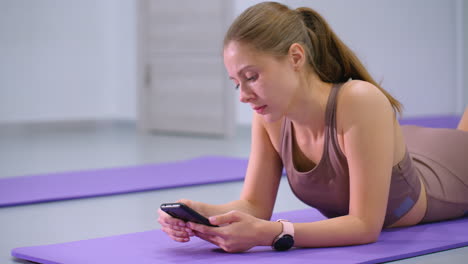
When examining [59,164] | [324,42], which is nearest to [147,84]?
[59,164]

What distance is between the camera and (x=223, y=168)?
13.0 ft

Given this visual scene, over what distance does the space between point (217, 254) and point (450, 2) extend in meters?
5.96

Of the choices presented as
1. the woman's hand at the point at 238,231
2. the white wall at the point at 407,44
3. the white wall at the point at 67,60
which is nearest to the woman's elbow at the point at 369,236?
the woman's hand at the point at 238,231

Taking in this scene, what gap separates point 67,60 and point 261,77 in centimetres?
557

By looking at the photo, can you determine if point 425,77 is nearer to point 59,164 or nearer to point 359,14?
point 359,14

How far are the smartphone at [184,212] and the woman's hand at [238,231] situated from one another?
0.04ft

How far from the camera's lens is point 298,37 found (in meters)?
1.81

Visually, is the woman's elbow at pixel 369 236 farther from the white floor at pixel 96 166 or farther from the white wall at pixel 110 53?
the white wall at pixel 110 53

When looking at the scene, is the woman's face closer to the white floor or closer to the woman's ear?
the woman's ear

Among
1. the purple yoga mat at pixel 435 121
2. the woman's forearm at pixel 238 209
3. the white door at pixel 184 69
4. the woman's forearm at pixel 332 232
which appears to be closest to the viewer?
the woman's forearm at pixel 332 232

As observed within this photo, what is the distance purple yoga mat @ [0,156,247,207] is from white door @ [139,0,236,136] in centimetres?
195

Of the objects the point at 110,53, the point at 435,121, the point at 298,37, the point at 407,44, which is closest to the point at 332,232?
the point at 298,37

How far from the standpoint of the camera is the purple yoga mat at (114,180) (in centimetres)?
317

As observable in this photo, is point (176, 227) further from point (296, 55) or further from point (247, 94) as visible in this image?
point (296, 55)
